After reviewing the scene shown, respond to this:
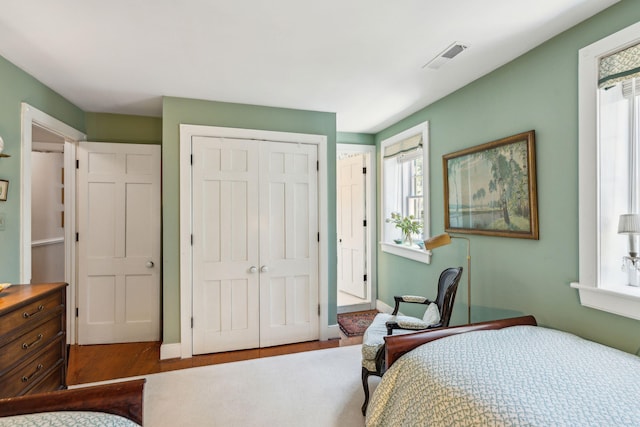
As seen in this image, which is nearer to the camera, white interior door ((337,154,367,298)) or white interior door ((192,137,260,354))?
white interior door ((192,137,260,354))

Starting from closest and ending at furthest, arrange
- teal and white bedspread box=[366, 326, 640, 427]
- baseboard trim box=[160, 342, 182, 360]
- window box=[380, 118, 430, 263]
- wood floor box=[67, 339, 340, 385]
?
teal and white bedspread box=[366, 326, 640, 427]
wood floor box=[67, 339, 340, 385]
baseboard trim box=[160, 342, 182, 360]
window box=[380, 118, 430, 263]

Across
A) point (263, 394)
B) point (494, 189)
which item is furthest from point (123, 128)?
point (494, 189)

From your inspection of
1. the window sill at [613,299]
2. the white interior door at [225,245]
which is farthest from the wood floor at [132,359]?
the window sill at [613,299]

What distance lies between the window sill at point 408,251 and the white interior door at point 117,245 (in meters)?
2.73

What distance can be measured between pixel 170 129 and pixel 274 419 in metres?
2.60

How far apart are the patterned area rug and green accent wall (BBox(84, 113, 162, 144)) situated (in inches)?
121

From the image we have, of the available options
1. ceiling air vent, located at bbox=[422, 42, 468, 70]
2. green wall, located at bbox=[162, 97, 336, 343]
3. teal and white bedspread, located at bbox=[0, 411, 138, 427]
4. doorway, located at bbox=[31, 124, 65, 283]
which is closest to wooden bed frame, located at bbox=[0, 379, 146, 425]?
teal and white bedspread, located at bbox=[0, 411, 138, 427]

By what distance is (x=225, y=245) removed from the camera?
2.95 m

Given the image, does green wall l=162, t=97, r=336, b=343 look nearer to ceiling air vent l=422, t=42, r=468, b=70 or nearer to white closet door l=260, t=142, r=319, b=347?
white closet door l=260, t=142, r=319, b=347

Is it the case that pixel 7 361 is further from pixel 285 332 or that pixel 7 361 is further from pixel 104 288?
pixel 285 332

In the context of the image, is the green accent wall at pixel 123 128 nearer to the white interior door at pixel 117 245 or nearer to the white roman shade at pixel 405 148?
the white interior door at pixel 117 245

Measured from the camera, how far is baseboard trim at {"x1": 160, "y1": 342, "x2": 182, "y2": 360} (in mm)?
2754

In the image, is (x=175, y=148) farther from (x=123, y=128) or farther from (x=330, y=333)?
(x=330, y=333)

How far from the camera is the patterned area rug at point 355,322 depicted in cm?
340
